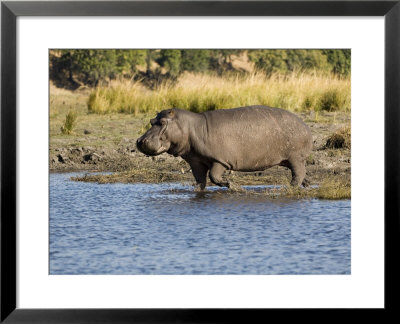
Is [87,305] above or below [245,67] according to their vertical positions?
below

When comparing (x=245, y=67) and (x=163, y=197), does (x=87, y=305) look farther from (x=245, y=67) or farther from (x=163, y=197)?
(x=245, y=67)

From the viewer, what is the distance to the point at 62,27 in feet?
24.5

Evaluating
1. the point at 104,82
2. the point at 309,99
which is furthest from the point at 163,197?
the point at 104,82

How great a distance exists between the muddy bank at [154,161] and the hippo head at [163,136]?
1.76 meters

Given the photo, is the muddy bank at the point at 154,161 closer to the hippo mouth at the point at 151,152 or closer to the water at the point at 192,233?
the water at the point at 192,233

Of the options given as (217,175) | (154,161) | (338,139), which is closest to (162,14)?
(217,175)

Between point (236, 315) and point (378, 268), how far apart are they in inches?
54.2

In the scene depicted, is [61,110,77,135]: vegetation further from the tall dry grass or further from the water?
the water

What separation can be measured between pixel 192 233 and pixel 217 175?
1586 millimetres

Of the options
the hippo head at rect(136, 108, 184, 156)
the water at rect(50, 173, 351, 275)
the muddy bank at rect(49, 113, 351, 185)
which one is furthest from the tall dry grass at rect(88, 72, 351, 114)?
the hippo head at rect(136, 108, 184, 156)

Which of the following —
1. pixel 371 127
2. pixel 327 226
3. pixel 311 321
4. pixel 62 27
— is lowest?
pixel 311 321

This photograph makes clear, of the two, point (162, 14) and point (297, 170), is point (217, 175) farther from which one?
point (162, 14)

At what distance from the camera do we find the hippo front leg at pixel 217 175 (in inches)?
419

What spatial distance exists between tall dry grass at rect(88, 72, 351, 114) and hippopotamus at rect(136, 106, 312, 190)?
2.94 m
